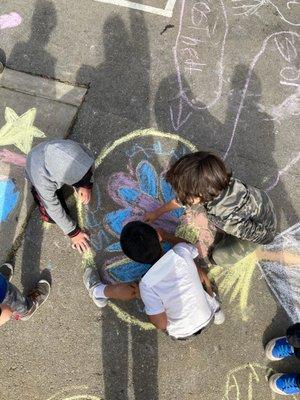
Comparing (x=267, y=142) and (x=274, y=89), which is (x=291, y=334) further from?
(x=274, y=89)

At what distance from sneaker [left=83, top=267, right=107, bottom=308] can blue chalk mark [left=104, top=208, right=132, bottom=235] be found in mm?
400

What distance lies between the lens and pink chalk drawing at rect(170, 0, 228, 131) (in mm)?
4062

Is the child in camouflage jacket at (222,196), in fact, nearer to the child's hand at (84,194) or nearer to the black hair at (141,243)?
the black hair at (141,243)

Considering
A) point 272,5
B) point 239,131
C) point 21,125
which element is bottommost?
point 21,125

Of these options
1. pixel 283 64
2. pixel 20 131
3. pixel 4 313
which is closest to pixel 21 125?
pixel 20 131

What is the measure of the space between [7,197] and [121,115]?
127 centimetres

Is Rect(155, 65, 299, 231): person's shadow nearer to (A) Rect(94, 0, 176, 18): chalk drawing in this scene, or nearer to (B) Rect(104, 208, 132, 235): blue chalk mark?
(A) Rect(94, 0, 176, 18): chalk drawing

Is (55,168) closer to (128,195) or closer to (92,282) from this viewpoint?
(128,195)

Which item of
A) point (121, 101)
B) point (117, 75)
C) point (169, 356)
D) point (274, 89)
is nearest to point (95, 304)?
point (169, 356)

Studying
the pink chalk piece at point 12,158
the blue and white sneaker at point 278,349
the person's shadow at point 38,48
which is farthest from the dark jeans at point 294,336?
the pink chalk piece at point 12,158

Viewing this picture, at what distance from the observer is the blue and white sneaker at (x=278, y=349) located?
3291 mm

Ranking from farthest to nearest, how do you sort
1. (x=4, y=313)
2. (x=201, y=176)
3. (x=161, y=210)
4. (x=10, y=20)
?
(x=10, y=20) → (x=161, y=210) → (x=4, y=313) → (x=201, y=176)

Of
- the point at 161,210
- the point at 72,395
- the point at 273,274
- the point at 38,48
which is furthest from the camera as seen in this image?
the point at 38,48

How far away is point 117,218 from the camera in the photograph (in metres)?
3.76
